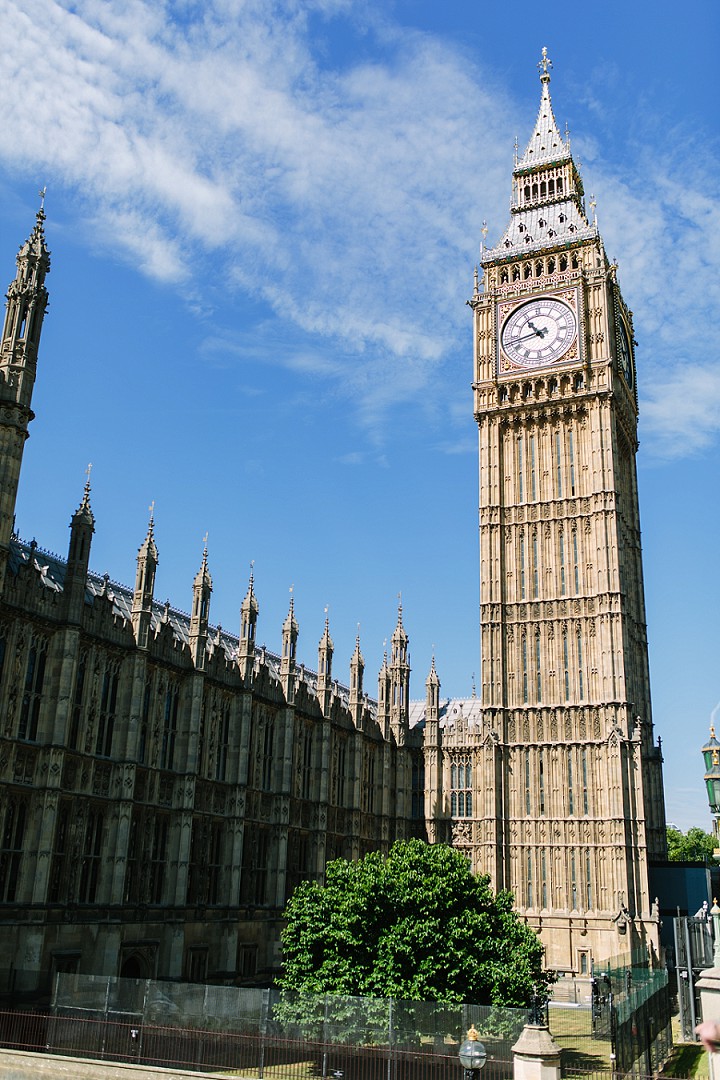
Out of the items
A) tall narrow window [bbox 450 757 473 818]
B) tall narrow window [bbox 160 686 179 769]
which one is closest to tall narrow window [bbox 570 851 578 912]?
tall narrow window [bbox 450 757 473 818]

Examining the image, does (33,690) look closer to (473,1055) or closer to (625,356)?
(473,1055)

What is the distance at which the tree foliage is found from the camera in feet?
103

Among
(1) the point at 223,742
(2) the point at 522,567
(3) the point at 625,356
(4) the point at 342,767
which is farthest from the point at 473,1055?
(3) the point at 625,356

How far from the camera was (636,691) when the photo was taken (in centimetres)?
6303

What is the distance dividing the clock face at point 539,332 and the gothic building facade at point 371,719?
0.17 m

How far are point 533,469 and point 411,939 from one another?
133 ft

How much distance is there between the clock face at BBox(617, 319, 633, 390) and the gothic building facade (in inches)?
21.4

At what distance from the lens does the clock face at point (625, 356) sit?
230ft

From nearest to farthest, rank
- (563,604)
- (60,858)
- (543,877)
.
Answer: (60,858) < (543,877) < (563,604)

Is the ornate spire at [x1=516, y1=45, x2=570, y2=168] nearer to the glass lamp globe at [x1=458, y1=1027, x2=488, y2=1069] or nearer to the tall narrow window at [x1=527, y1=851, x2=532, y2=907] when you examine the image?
the tall narrow window at [x1=527, y1=851, x2=532, y2=907]

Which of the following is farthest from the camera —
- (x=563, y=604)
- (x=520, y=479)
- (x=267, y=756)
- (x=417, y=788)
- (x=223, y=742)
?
(x=417, y=788)

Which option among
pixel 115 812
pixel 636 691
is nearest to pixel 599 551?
pixel 636 691

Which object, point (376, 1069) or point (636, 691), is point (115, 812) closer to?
point (376, 1069)

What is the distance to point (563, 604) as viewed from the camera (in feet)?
205
